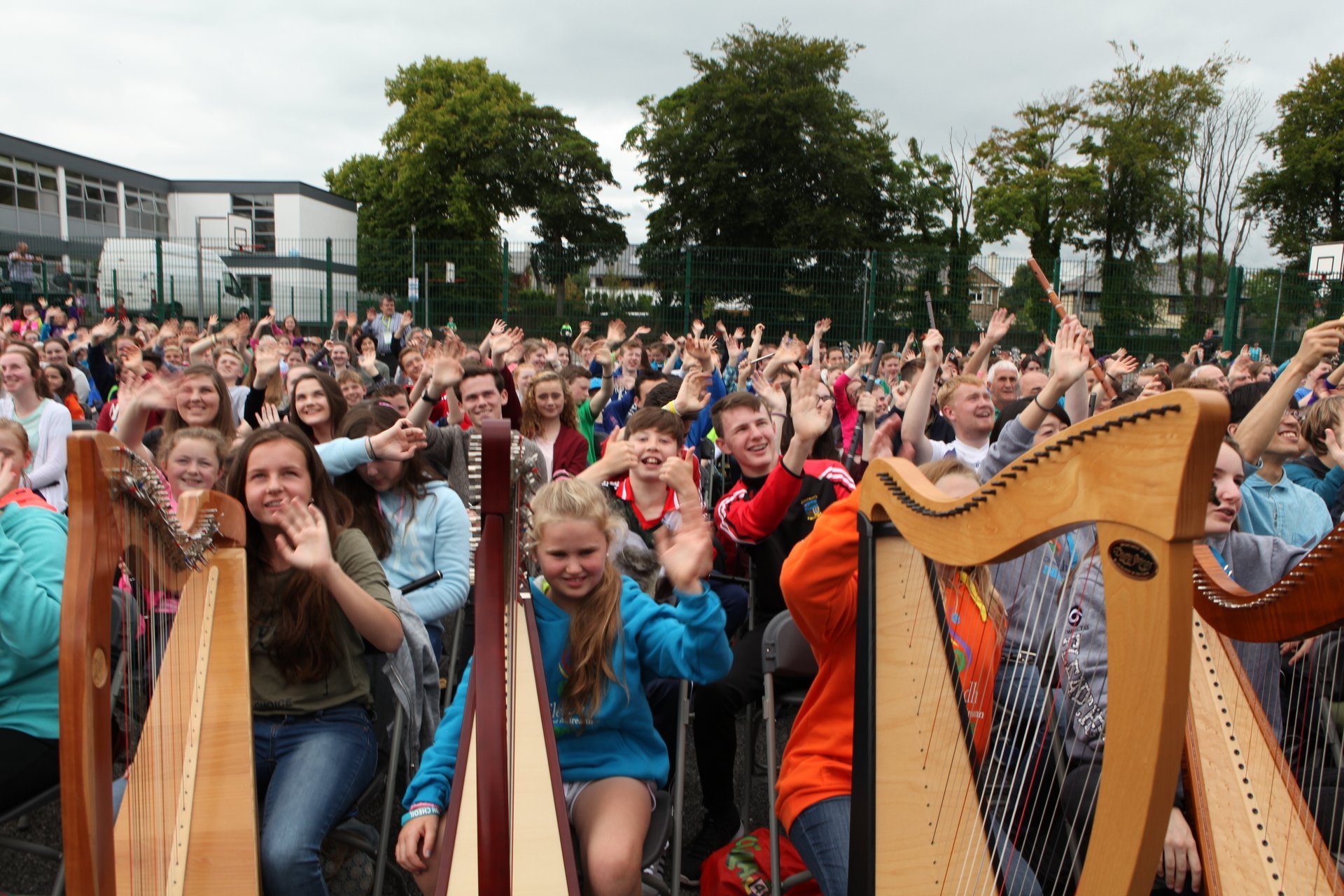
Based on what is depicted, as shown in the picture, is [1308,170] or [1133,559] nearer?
[1133,559]

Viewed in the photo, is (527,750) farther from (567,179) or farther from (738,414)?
(567,179)

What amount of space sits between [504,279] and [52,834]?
13182 mm

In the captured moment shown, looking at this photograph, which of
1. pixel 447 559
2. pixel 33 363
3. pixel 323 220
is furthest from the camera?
pixel 323 220

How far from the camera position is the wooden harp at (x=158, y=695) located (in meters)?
1.23

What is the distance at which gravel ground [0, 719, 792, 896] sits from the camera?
9.81ft

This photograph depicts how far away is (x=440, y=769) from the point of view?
7.34 ft

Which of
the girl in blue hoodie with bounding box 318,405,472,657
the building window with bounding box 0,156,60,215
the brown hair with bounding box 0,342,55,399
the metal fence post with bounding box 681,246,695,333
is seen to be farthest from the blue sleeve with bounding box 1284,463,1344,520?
the building window with bounding box 0,156,60,215

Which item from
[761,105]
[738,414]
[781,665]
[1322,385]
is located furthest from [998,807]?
[761,105]

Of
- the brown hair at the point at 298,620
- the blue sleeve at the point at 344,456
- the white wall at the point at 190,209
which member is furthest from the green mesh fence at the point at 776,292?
the white wall at the point at 190,209

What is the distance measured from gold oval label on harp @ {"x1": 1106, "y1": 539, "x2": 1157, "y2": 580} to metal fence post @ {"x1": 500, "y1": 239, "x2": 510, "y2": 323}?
15192mm

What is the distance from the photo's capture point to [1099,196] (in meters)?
33.2

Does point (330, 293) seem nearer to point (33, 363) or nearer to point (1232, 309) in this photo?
point (33, 363)

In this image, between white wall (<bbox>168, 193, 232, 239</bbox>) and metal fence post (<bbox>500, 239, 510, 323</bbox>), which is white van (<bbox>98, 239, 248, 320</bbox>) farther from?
white wall (<bbox>168, 193, 232, 239</bbox>)

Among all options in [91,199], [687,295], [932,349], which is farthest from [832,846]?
[91,199]
